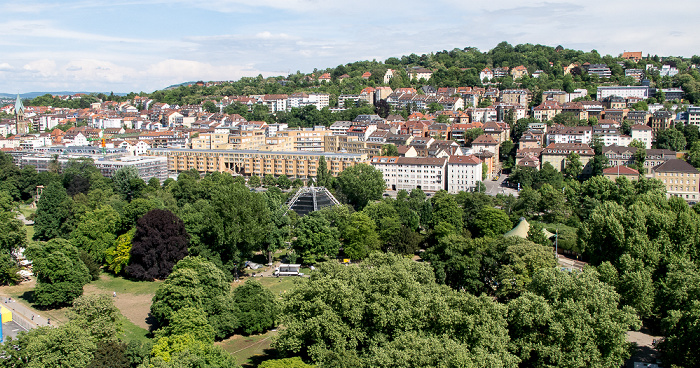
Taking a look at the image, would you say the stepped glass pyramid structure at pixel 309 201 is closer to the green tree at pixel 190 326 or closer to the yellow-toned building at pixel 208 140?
the green tree at pixel 190 326

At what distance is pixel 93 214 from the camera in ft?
99.7

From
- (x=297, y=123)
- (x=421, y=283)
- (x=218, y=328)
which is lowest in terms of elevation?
(x=218, y=328)

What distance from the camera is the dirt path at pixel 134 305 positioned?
896 inches

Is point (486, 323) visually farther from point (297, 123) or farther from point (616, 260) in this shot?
point (297, 123)

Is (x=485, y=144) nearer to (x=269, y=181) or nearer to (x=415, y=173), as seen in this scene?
(x=415, y=173)

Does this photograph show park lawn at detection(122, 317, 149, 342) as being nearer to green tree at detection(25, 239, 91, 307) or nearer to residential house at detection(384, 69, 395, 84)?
green tree at detection(25, 239, 91, 307)

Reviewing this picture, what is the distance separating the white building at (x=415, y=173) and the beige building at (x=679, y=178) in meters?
15.7

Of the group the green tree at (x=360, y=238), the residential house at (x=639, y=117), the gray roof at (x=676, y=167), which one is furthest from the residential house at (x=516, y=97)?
the green tree at (x=360, y=238)

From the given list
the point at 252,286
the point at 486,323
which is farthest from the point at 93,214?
the point at 486,323

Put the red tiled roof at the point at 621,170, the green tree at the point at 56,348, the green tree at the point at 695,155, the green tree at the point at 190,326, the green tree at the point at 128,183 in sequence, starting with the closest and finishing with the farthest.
Result: the green tree at the point at 56,348
the green tree at the point at 190,326
the green tree at the point at 128,183
the red tiled roof at the point at 621,170
the green tree at the point at 695,155

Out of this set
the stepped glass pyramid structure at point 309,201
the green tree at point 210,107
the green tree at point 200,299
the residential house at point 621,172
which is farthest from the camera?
the green tree at point 210,107

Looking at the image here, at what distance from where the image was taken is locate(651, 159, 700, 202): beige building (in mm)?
42531

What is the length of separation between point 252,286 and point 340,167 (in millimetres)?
31212

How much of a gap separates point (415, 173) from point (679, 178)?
1923 cm
